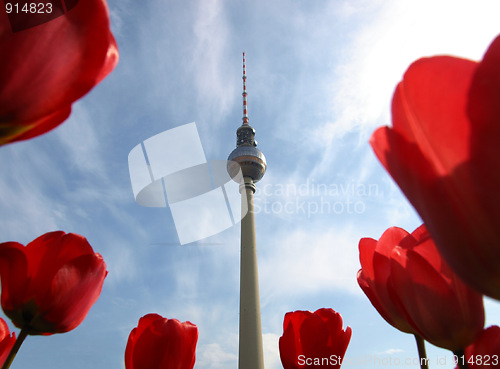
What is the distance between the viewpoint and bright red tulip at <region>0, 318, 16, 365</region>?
3.83 ft

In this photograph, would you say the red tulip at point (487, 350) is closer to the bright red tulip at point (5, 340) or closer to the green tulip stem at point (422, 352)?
the green tulip stem at point (422, 352)

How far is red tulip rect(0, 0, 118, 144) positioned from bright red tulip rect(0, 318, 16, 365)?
0.83m

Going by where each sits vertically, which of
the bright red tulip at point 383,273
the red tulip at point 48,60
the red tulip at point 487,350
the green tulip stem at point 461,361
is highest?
the red tulip at point 48,60

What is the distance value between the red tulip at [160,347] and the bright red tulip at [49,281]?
0.70ft

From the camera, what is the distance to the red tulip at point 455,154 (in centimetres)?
53

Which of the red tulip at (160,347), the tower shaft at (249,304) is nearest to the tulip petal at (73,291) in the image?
the red tulip at (160,347)

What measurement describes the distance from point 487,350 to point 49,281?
1134 millimetres

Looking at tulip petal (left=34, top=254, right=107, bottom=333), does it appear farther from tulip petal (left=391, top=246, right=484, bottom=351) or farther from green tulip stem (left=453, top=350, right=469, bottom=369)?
green tulip stem (left=453, top=350, right=469, bottom=369)

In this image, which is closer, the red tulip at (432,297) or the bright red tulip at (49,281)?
the red tulip at (432,297)

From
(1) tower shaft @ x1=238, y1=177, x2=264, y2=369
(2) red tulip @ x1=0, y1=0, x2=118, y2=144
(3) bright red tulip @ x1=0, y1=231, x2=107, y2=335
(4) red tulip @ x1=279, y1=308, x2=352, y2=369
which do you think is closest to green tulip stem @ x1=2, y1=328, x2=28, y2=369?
(3) bright red tulip @ x1=0, y1=231, x2=107, y2=335

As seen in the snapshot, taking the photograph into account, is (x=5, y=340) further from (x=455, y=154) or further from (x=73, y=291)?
(x=455, y=154)

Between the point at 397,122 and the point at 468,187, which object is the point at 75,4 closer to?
the point at 397,122

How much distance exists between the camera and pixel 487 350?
3.00ft

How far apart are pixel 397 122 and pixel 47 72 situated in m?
0.57
